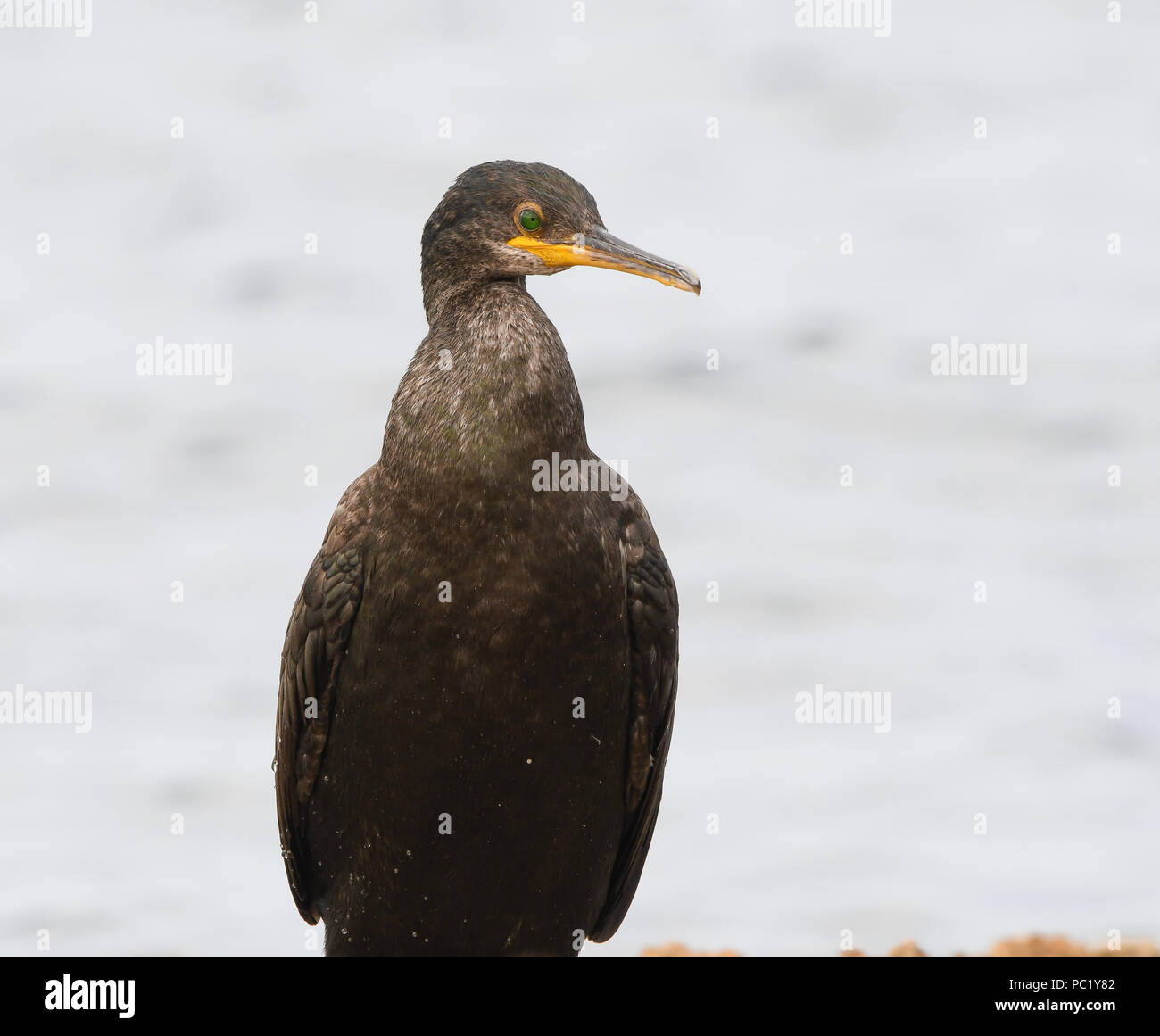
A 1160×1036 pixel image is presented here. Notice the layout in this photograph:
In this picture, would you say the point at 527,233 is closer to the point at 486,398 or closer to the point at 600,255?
the point at 600,255

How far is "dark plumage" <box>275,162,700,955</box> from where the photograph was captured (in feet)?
20.9

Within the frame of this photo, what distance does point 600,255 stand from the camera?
649cm

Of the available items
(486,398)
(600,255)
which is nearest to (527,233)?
(600,255)

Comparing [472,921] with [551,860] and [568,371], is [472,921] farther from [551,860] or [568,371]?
[568,371]

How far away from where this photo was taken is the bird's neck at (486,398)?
20.7 ft

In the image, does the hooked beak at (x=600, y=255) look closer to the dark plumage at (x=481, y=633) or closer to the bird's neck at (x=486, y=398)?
the dark plumage at (x=481, y=633)

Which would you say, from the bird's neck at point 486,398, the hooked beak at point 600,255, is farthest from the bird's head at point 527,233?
the bird's neck at point 486,398

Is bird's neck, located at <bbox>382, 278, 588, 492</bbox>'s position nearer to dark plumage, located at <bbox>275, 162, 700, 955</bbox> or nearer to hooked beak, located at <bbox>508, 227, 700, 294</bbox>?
dark plumage, located at <bbox>275, 162, 700, 955</bbox>

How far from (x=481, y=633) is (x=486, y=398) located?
3.31 feet

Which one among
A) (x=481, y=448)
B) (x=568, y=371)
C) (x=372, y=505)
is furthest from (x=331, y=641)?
(x=568, y=371)

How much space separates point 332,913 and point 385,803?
2.47 feet

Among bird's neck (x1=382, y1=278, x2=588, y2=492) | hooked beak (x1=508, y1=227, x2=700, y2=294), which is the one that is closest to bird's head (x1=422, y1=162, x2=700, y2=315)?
hooked beak (x1=508, y1=227, x2=700, y2=294)

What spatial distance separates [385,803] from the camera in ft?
21.9

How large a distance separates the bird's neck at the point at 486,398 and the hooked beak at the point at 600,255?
216 millimetres
